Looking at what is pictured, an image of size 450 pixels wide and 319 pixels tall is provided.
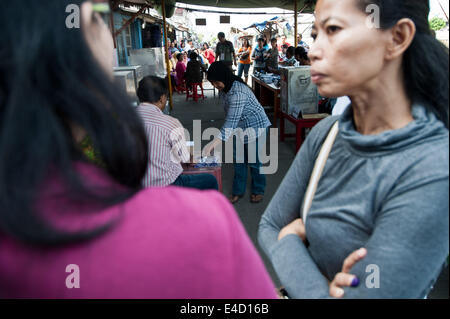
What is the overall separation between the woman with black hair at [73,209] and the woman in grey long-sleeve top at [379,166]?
17.1 inches

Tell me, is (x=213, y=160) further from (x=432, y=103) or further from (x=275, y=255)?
(x=432, y=103)

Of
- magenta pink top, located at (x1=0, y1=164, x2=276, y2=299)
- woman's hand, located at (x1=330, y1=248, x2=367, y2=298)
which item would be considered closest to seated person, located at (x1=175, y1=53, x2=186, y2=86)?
woman's hand, located at (x1=330, y1=248, x2=367, y2=298)

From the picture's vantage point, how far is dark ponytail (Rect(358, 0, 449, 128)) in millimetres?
843

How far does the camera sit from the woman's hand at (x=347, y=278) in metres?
0.80

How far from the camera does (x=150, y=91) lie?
119 inches

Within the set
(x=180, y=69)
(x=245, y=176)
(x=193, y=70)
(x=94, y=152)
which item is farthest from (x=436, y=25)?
(x=180, y=69)

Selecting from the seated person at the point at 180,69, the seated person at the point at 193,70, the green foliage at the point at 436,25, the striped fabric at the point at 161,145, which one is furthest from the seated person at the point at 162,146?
the seated person at the point at 180,69

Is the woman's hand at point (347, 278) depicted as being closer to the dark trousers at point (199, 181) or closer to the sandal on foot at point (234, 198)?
the dark trousers at point (199, 181)

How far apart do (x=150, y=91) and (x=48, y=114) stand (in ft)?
8.72

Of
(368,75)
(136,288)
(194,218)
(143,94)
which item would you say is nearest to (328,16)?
(368,75)

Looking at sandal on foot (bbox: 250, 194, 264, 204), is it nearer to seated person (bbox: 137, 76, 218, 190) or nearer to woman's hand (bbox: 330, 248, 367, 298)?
seated person (bbox: 137, 76, 218, 190)

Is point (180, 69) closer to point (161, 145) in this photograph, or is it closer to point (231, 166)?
point (231, 166)

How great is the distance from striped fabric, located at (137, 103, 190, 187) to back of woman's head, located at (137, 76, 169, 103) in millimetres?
194

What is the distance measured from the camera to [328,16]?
889 millimetres
